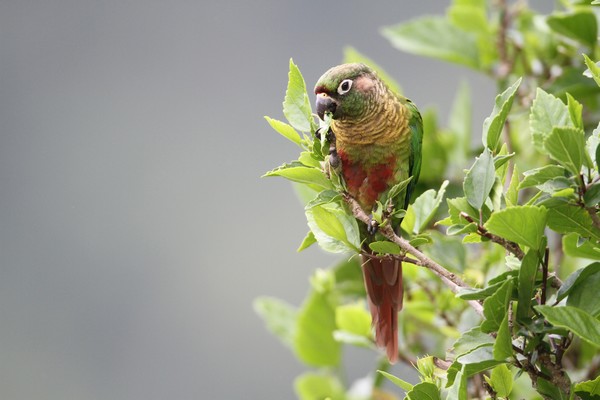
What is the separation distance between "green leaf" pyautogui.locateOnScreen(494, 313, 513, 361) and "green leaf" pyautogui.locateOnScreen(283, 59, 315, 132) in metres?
0.29

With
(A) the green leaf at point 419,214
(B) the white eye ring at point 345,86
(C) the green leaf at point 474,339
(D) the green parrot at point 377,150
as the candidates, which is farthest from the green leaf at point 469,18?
(C) the green leaf at point 474,339

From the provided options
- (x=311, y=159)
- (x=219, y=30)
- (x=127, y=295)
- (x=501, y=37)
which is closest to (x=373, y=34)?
(x=219, y=30)

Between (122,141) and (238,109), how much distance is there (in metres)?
0.77

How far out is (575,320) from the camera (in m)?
0.68

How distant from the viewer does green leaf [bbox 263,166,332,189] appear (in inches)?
31.3

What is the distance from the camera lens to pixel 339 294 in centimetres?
145

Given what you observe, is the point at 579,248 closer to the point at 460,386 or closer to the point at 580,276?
the point at 580,276

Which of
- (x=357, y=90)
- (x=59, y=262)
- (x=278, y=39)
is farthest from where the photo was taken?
(x=59, y=262)

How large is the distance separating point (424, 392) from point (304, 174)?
0.24 metres

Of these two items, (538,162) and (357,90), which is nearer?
(357,90)

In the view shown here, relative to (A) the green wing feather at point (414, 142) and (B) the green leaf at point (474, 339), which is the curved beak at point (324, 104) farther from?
(B) the green leaf at point (474, 339)

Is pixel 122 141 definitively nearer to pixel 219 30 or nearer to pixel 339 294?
pixel 219 30

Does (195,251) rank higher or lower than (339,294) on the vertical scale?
lower

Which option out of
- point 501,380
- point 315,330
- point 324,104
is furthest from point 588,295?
point 315,330
